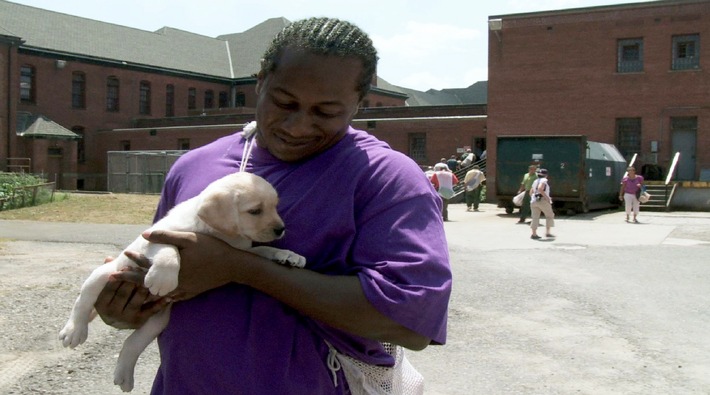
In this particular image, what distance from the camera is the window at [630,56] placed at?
3569 centimetres

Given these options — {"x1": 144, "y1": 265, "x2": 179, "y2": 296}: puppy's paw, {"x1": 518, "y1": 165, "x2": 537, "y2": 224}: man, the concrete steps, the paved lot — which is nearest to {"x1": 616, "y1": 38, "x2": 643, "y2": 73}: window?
the concrete steps

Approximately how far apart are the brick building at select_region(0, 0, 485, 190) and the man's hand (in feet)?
135

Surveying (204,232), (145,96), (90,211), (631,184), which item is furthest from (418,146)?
(204,232)

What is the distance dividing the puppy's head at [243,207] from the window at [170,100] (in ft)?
203

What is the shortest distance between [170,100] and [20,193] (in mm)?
36950

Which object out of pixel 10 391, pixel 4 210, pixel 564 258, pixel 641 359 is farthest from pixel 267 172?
→ pixel 4 210

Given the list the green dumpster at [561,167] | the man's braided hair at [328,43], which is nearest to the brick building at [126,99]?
the green dumpster at [561,167]

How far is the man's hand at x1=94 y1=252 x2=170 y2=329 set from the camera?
2.23m

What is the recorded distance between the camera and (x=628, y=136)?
3622cm

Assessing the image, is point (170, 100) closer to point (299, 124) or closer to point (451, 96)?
point (451, 96)

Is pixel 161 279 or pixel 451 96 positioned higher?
pixel 451 96

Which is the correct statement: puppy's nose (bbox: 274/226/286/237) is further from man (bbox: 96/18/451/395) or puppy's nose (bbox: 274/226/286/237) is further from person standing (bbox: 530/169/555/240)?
person standing (bbox: 530/169/555/240)

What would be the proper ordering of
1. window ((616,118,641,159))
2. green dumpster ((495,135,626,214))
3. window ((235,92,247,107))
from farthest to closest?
1. window ((235,92,247,107))
2. window ((616,118,641,159))
3. green dumpster ((495,135,626,214))

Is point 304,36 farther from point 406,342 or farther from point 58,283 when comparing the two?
point 58,283
